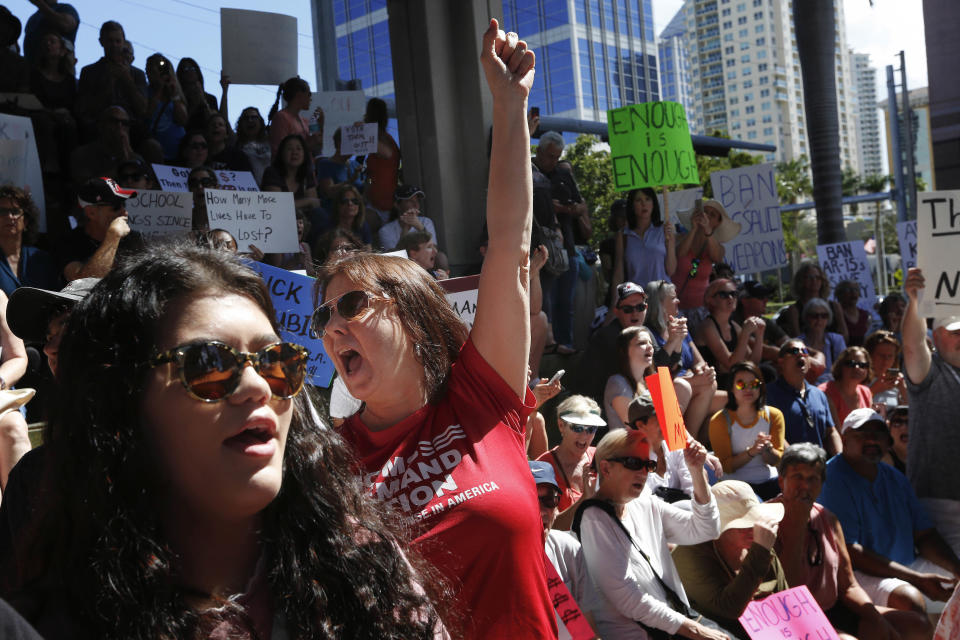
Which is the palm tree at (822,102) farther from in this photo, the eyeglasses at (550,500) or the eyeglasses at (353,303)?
the eyeglasses at (353,303)

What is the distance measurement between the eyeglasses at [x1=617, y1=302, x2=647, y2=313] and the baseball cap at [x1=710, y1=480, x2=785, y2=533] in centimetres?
174

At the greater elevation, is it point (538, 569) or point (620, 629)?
point (538, 569)

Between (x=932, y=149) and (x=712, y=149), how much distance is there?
3486mm

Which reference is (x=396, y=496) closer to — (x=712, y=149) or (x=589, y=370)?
(x=589, y=370)

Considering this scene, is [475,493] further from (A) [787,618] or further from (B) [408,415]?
(A) [787,618]

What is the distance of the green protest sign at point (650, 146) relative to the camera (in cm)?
786

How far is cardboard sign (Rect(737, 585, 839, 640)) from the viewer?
4.21 meters

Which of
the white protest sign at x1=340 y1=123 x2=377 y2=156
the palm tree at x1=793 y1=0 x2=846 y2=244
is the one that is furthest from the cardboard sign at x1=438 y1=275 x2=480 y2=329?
the palm tree at x1=793 y1=0 x2=846 y2=244

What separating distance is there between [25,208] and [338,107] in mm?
3914

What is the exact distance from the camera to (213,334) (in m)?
1.31

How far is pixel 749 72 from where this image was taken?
153 metres

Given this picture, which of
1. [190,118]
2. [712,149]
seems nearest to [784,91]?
[712,149]

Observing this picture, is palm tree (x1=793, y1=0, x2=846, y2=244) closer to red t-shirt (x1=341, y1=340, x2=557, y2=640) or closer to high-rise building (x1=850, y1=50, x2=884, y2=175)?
red t-shirt (x1=341, y1=340, x2=557, y2=640)

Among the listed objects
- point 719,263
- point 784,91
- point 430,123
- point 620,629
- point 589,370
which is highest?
point 784,91
